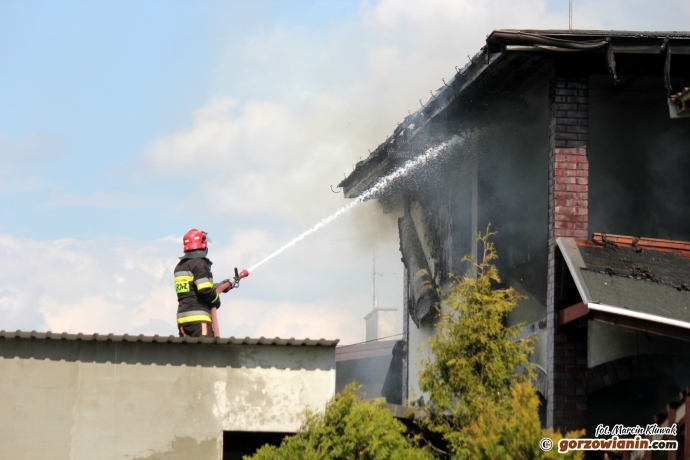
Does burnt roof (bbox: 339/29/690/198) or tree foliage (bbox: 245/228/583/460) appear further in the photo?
burnt roof (bbox: 339/29/690/198)

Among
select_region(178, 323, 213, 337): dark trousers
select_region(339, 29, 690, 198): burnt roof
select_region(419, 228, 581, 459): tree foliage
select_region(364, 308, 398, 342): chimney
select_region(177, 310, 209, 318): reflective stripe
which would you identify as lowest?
select_region(419, 228, 581, 459): tree foliage

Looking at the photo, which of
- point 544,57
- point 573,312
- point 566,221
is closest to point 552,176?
point 566,221

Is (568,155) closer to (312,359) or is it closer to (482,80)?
(482,80)

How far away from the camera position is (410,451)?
9820mm

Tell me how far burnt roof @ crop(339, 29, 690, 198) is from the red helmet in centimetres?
417

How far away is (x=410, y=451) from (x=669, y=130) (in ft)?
25.2

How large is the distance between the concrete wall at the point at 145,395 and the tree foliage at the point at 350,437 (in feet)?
2.17

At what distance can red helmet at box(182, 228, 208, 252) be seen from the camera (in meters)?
12.6

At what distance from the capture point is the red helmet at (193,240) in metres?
12.6

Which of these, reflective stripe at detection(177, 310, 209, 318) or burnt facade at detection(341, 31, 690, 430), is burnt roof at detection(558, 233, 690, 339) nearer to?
burnt facade at detection(341, 31, 690, 430)

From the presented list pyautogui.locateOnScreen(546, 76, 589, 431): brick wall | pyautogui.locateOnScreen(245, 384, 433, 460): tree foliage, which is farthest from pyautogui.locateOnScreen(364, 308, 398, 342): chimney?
pyautogui.locateOnScreen(245, 384, 433, 460): tree foliage

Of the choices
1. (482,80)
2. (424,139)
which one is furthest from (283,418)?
(424,139)

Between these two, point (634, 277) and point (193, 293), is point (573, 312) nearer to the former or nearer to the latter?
point (634, 277)

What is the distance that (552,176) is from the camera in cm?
1280
